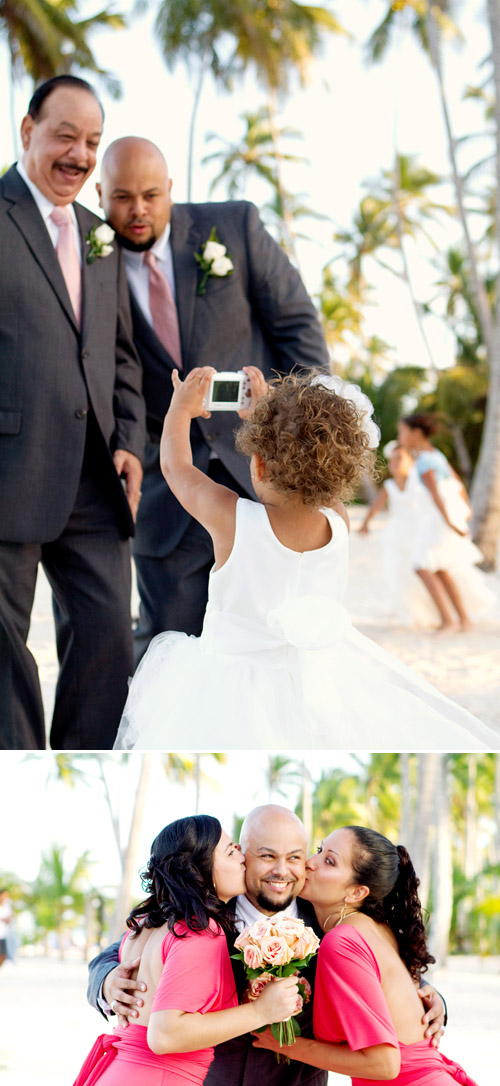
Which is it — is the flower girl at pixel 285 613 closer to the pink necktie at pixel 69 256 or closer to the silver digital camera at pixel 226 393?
the silver digital camera at pixel 226 393

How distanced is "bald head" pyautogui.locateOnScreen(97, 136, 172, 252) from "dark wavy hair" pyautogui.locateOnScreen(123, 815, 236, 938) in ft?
6.70

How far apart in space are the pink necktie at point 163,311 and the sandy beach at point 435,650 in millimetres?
3717

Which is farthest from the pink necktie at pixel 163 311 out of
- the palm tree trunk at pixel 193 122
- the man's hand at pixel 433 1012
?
the palm tree trunk at pixel 193 122

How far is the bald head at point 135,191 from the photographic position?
136 inches

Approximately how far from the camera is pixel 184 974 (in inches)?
89.9

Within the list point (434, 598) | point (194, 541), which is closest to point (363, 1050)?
point (194, 541)

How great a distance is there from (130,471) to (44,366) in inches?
18.4

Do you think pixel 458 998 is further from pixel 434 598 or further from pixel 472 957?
pixel 434 598

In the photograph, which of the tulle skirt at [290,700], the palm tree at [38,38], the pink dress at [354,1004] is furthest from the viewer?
the palm tree at [38,38]

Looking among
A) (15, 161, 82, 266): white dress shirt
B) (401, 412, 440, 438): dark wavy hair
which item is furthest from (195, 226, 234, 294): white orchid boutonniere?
(401, 412, 440, 438): dark wavy hair

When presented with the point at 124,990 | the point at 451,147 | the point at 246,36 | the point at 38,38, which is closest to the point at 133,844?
the point at 124,990

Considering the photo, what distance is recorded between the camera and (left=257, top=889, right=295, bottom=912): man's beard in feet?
8.11

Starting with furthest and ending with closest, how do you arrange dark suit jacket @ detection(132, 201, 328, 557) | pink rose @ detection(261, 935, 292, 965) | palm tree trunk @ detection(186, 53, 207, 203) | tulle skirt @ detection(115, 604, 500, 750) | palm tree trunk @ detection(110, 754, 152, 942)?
1. palm tree trunk @ detection(186, 53, 207, 203)
2. palm tree trunk @ detection(110, 754, 152, 942)
3. dark suit jacket @ detection(132, 201, 328, 557)
4. tulle skirt @ detection(115, 604, 500, 750)
5. pink rose @ detection(261, 935, 292, 965)

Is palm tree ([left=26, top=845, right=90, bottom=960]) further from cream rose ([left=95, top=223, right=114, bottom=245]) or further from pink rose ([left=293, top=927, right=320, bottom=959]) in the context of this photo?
pink rose ([left=293, top=927, right=320, bottom=959])
